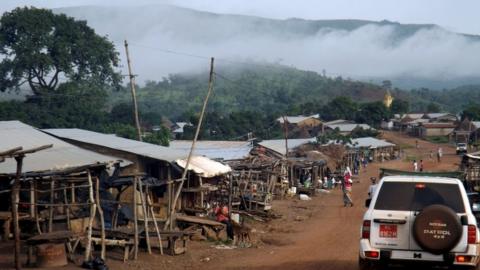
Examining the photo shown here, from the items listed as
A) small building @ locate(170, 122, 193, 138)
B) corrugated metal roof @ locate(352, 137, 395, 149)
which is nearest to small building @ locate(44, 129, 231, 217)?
corrugated metal roof @ locate(352, 137, 395, 149)

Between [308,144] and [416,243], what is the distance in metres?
42.0

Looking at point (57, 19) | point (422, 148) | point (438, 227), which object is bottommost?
point (422, 148)

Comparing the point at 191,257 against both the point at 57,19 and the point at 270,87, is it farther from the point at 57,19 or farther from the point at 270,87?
the point at 270,87

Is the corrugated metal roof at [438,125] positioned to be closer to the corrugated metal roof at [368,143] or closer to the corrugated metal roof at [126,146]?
the corrugated metal roof at [368,143]

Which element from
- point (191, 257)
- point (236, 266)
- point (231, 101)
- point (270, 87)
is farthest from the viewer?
point (270, 87)

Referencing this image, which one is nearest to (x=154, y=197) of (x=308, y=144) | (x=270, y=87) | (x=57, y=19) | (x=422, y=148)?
(x=308, y=144)

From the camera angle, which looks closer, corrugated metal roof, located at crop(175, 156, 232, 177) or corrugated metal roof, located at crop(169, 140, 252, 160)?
corrugated metal roof, located at crop(175, 156, 232, 177)

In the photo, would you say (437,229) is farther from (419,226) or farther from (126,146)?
(126,146)

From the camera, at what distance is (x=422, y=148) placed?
254 feet

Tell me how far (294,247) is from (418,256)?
24.1ft

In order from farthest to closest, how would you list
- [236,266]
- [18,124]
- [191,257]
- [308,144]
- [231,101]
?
[231,101], [308,144], [18,124], [191,257], [236,266]

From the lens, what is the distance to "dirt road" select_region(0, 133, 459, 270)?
1409 centimetres

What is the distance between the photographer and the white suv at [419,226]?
9977 mm

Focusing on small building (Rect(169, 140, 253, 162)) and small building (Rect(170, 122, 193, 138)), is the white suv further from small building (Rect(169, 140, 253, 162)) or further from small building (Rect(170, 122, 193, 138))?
small building (Rect(170, 122, 193, 138))
